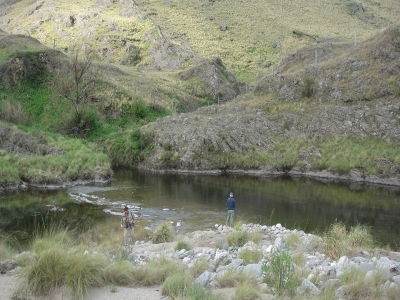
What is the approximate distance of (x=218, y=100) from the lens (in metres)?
74.0

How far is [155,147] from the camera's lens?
49.0 meters

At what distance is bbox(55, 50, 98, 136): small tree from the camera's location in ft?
184

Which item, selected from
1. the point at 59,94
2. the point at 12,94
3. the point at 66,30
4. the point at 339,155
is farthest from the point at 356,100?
the point at 66,30

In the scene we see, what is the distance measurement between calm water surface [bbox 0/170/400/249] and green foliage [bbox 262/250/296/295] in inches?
416

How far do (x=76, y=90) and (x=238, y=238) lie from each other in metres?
49.7

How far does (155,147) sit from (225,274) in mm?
39994

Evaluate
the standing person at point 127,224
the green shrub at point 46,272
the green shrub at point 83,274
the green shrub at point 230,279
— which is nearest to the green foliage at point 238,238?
the standing person at point 127,224

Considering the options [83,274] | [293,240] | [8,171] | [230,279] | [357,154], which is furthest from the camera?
[357,154]

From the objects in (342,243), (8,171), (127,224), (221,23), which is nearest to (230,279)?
(342,243)

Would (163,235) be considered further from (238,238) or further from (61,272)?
(61,272)

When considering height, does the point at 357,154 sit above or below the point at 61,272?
above

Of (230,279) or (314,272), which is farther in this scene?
(314,272)

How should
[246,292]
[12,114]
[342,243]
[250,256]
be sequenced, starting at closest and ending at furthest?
[246,292], [250,256], [342,243], [12,114]

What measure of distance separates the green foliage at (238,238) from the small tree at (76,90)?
43.6m
